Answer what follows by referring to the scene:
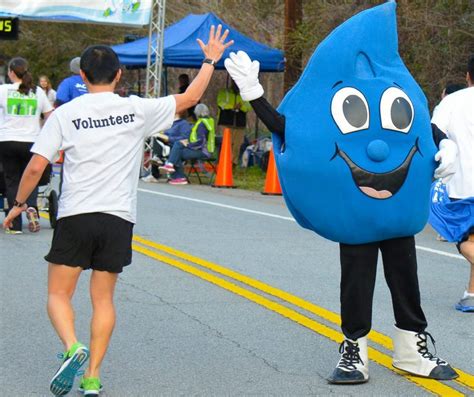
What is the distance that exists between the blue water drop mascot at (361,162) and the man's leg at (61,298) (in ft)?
4.32

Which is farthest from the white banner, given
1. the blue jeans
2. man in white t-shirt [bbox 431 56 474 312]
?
man in white t-shirt [bbox 431 56 474 312]

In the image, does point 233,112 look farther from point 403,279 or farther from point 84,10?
point 403,279

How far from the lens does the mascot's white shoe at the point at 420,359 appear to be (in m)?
6.48

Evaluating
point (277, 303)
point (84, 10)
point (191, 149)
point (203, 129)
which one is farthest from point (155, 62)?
point (277, 303)

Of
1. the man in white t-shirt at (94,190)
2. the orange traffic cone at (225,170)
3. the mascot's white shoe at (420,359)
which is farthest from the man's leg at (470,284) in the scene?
the orange traffic cone at (225,170)

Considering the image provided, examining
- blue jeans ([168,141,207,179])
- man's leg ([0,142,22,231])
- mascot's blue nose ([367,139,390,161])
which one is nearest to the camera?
mascot's blue nose ([367,139,390,161])

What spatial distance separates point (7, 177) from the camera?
12617mm

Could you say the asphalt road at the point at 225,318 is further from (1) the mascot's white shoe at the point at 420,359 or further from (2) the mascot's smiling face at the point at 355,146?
(2) the mascot's smiling face at the point at 355,146

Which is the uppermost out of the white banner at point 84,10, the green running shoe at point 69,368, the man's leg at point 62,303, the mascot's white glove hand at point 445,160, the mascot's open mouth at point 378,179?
the white banner at point 84,10

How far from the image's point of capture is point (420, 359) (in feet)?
21.3

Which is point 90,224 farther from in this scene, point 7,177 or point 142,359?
point 7,177

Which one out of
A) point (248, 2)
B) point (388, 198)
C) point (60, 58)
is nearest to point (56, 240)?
point (388, 198)

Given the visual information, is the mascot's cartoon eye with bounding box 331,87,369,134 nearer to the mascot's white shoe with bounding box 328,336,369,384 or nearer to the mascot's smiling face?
the mascot's smiling face

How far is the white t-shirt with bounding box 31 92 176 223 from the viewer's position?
19.2ft
